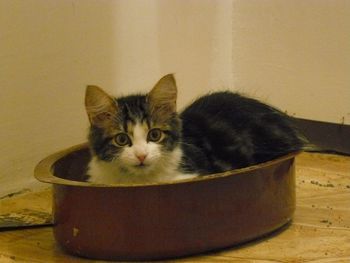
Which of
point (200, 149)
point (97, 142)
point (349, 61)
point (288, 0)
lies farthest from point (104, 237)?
point (288, 0)

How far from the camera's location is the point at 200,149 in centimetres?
158

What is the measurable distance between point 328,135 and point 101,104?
122cm

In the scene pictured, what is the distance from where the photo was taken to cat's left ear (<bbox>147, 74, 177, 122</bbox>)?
147 centimetres

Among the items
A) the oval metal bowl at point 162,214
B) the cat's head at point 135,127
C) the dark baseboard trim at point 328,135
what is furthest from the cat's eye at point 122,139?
the dark baseboard trim at point 328,135

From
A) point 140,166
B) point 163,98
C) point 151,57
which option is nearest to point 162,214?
point 140,166

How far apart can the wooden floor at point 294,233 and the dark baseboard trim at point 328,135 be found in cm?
25

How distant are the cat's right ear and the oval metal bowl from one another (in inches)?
6.9

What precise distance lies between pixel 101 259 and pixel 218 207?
0.30 m

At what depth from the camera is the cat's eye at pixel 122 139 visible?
4.64 ft

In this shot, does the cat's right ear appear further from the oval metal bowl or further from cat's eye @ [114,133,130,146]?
the oval metal bowl

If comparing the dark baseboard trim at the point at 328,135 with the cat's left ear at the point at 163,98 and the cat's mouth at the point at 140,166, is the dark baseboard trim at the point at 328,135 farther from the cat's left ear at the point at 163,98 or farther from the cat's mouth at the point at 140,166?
the cat's mouth at the point at 140,166

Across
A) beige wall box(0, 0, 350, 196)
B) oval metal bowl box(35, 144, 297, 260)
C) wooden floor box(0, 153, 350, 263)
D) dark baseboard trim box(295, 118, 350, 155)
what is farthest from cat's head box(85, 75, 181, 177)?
dark baseboard trim box(295, 118, 350, 155)

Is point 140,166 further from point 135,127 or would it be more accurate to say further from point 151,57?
point 151,57

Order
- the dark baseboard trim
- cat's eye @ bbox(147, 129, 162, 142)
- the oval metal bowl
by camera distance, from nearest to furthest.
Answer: the oval metal bowl < cat's eye @ bbox(147, 129, 162, 142) < the dark baseboard trim
